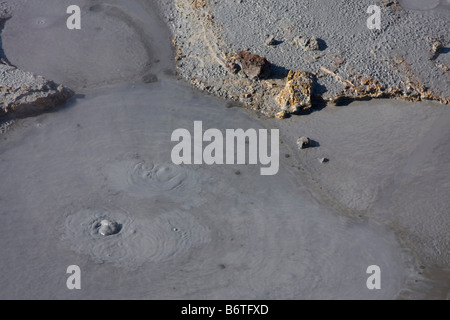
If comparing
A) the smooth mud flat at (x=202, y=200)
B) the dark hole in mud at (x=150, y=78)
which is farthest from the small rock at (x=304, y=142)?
the dark hole in mud at (x=150, y=78)

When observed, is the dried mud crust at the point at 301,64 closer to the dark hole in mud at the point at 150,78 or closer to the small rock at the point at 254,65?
the small rock at the point at 254,65

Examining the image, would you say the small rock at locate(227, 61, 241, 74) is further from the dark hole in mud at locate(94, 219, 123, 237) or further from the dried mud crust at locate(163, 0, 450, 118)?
the dark hole in mud at locate(94, 219, 123, 237)

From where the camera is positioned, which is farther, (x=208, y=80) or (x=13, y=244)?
(x=208, y=80)

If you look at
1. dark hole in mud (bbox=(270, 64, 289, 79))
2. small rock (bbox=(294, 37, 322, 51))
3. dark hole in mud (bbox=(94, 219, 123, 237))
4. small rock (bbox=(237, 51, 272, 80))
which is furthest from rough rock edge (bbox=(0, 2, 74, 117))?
small rock (bbox=(294, 37, 322, 51))

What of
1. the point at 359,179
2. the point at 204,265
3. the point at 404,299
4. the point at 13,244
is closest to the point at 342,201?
the point at 359,179

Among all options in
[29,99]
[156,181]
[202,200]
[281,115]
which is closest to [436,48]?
[281,115]

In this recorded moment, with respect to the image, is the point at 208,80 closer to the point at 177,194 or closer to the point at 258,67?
the point at 258,67
